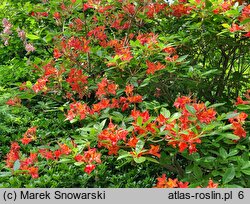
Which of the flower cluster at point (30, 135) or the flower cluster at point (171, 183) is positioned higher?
the flower cluster at point (30, 135)

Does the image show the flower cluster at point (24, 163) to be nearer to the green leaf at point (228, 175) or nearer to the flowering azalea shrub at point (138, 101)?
the flowering azalea shrub at point (138, 101)

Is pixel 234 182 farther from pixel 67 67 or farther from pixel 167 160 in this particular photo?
pixel 67 67

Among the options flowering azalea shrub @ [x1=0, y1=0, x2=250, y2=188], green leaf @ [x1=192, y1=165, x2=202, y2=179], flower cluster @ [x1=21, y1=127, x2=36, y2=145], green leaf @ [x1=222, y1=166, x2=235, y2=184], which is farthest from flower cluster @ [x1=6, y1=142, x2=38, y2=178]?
green leaf @ [x1=222, y1=166, x2=235, y2=184]

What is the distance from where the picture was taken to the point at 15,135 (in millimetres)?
3314

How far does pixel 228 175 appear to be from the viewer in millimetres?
2230

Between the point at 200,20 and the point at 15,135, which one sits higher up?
the point at 200,20

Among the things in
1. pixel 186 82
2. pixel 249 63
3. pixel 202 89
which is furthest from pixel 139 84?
pixel 249 63

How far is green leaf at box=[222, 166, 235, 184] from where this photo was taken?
222cm

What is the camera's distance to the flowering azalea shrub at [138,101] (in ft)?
7.33

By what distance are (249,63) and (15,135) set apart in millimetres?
1910

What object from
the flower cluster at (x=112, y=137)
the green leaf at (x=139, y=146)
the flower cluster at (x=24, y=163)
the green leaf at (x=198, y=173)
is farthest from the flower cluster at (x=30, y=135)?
the green leaf at (x=198, y=173)

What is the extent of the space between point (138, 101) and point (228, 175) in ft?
2.25

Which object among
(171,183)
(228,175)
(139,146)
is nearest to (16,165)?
(139,146)

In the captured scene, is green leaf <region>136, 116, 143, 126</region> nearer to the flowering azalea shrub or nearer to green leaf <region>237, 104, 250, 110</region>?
the flowering azalea shrub
